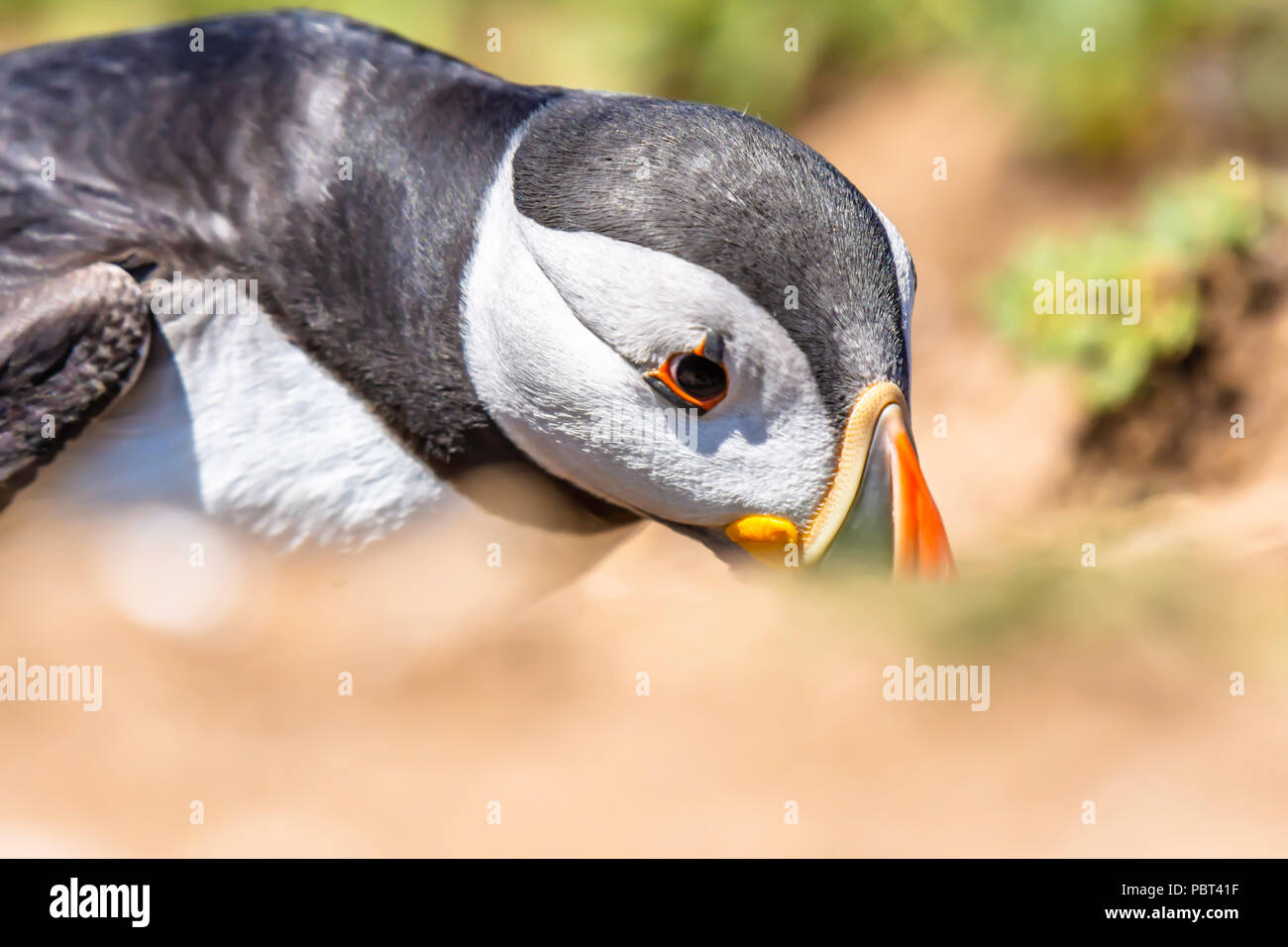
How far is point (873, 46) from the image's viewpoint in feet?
21.3

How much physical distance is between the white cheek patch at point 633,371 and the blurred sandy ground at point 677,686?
1.15 feet

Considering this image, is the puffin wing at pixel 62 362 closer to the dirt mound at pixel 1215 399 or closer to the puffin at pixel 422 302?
the puffin at pixel 422 302

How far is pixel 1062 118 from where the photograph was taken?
18.9ft

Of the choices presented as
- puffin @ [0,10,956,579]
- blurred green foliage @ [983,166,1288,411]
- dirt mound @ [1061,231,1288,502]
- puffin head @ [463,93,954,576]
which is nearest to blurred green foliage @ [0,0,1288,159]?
blurred green foliage @ [983,166,1288,411]

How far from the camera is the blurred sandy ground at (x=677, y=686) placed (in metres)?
3.32

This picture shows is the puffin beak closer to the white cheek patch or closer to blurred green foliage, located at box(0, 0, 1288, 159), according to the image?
the white cheek patch

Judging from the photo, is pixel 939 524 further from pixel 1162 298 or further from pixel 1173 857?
pixel 1162 298

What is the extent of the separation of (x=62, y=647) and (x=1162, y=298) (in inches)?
148

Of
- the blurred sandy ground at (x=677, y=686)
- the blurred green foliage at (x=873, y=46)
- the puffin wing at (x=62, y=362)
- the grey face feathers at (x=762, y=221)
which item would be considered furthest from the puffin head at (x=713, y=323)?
the blurred green foliage at (x=873, y=46)

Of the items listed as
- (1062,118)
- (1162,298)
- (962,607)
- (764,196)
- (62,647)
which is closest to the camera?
(764,196)

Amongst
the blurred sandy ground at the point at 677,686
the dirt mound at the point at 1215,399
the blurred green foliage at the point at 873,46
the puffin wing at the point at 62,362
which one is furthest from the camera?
the blurred green foliage at the point at 873,46

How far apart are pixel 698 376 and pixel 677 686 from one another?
7.19ft

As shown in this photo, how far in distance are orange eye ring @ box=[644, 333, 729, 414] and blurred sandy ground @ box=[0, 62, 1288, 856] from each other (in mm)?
499

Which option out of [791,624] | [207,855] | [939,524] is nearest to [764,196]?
[939,524]
